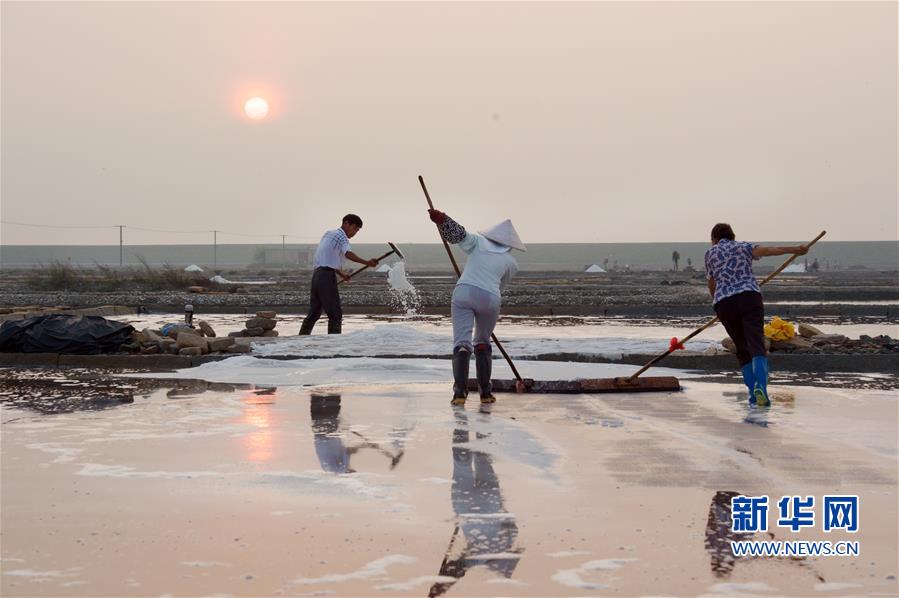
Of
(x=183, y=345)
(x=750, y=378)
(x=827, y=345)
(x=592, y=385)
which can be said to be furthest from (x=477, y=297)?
(x=827, y=345)

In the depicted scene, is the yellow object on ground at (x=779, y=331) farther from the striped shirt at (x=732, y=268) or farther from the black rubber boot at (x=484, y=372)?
the black rubber boot at (x=484, y=372)

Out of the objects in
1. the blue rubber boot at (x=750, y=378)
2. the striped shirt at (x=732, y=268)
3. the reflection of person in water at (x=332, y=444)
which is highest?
the striped shirt at (x=732, y=268)

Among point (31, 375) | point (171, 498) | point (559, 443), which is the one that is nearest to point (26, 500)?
point (171, 498)

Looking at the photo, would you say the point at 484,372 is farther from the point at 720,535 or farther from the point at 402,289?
the point at 402,289

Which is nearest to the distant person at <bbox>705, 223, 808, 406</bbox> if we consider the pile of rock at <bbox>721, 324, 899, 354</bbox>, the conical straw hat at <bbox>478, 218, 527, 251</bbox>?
the conical straw hat at <bbox>478, 218, 527, 251</bbox>

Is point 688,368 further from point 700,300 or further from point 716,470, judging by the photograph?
point 700,300

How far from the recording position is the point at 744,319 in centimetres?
1123

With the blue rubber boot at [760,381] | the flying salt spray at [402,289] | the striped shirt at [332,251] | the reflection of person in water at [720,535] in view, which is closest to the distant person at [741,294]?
the blue rubber boot at [760,381]

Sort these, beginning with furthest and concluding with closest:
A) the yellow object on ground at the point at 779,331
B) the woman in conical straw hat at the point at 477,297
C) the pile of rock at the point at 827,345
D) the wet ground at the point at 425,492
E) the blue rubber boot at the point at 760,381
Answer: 1. the yellow object on ground at the point at 779,331
2. the pile of rock at the point at 827,345
3. the woman in conical straw hat at the point at 477,297
4. the blue rubber boot at the point at 760,381
5. the wet ground at the point at 425,492

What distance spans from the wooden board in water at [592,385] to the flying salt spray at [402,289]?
4.90 m

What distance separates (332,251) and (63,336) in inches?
143

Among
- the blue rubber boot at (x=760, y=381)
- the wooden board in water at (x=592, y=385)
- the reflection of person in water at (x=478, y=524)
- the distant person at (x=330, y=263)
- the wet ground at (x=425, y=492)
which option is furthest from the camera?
the distant person at (x=330, y=263)

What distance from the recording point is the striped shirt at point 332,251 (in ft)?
54.7

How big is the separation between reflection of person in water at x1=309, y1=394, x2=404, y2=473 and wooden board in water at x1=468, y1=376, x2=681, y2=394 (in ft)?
6.33
